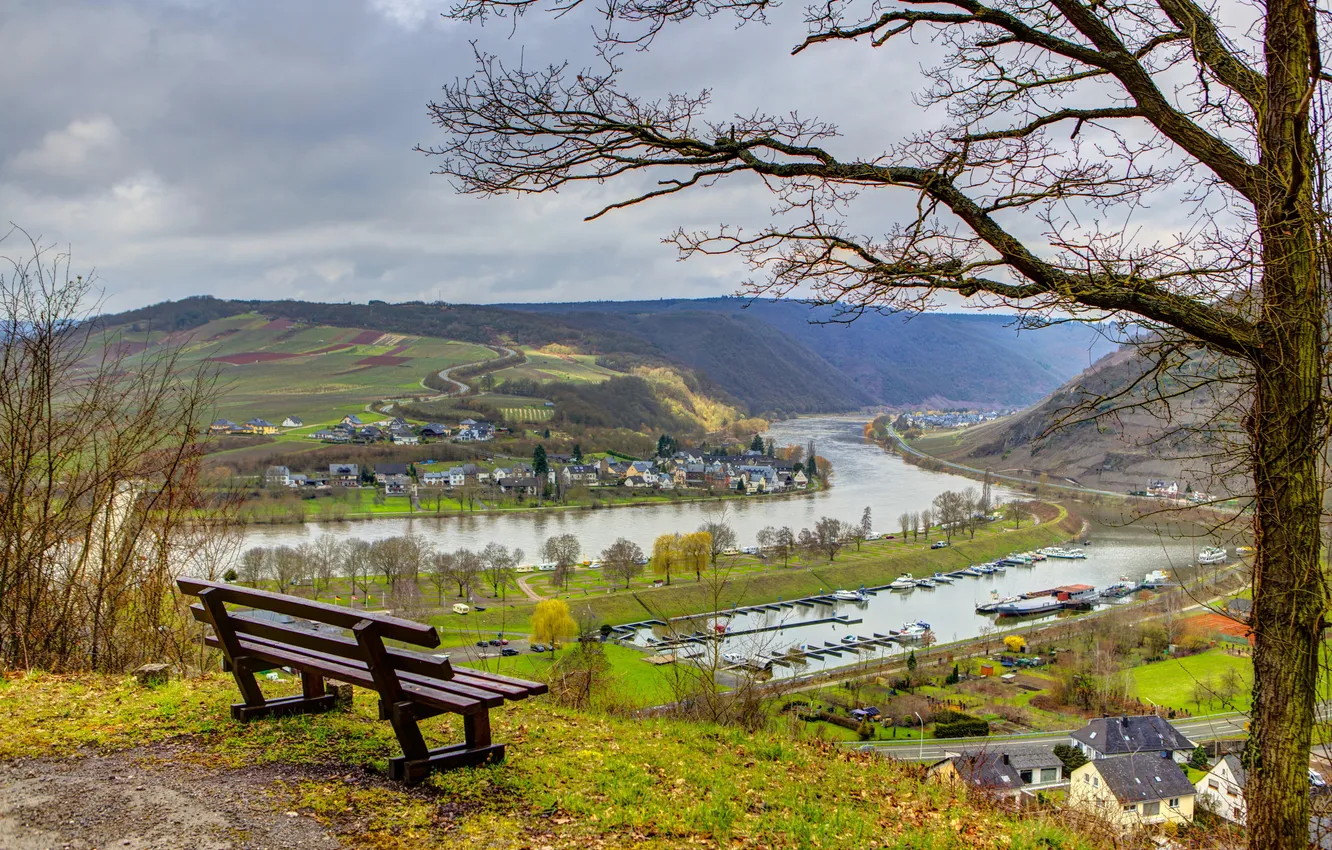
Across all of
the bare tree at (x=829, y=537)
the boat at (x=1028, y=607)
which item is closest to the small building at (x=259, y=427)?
the bare tree at (x=829, y=537)

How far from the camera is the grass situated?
23922mm

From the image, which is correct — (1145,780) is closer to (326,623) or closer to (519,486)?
(326,623)

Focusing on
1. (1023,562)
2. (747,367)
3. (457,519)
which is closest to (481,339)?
(747,367)

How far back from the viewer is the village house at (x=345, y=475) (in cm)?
5441

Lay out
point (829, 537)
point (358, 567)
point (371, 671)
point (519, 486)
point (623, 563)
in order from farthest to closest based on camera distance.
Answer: point (519, 486) → point (829, 537) → point (623, 563) → point (358, 567) → point (371, 671)

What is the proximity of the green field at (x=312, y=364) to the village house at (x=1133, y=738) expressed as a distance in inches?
2494

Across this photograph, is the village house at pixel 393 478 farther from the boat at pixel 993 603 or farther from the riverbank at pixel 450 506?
the boat at pixel 993 603

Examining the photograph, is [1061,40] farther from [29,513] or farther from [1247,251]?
[29,513]

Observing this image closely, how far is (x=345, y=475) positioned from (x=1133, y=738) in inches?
1877

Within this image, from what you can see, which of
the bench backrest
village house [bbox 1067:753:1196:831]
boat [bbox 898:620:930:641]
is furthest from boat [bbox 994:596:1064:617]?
the bench backrest

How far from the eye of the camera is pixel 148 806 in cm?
333

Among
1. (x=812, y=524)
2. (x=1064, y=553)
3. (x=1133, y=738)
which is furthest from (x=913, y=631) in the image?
(x=1064, y=553)

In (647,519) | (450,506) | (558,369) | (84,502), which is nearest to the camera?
(84,502)

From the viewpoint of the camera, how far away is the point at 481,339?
12444cm
